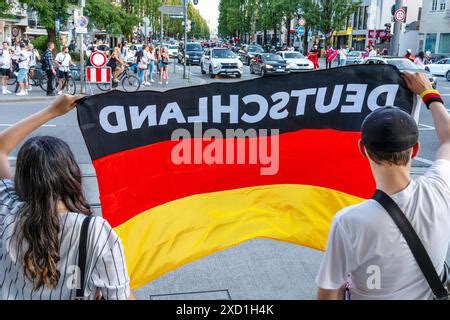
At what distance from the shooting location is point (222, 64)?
28.6 m

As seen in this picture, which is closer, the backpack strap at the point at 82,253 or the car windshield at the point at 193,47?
the backpack strap at the point at 82,253

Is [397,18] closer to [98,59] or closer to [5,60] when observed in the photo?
[98,59]

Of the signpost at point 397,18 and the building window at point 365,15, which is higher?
the building window at point 365,15

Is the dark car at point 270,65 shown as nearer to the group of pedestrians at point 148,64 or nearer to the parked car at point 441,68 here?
the group of pedestrians at point 148,64

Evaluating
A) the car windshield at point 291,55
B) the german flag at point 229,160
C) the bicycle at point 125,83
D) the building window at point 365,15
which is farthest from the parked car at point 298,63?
the building window at point 365,15

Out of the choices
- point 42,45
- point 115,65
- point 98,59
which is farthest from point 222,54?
point 98,59

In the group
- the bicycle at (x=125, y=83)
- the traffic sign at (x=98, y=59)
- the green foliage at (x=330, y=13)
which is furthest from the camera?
the green foliage at (x=330, y=13)

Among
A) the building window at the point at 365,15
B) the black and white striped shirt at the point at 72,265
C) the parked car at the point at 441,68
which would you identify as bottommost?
the parked car at the point at 441,68

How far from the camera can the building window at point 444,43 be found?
5288cm

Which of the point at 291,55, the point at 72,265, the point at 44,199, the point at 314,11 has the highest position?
the point at 314,11

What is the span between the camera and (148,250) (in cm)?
291

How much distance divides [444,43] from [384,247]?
57345 millimetres

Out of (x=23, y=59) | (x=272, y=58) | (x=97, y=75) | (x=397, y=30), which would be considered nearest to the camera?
(x=97, y=75)

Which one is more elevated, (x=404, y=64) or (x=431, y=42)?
(x=431, y=42)
